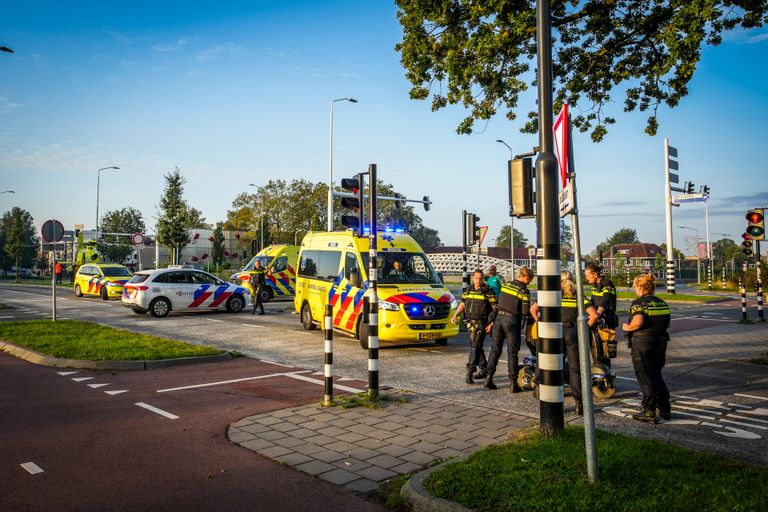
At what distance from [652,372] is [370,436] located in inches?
125

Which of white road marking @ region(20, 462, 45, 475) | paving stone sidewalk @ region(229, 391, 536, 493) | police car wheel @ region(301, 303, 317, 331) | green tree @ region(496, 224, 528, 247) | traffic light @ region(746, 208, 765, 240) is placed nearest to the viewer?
white road marking @ region(20, 462, 45, 475)

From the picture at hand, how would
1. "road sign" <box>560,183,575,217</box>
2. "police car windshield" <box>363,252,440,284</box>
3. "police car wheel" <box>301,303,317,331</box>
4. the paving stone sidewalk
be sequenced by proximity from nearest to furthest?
"road sign" <box>560,183,575,217</box>
the paving stone sidewalk
"police car windshield" <box>363,252,440,284</box>
"police car wheel" <box>301,303,317,331</box>

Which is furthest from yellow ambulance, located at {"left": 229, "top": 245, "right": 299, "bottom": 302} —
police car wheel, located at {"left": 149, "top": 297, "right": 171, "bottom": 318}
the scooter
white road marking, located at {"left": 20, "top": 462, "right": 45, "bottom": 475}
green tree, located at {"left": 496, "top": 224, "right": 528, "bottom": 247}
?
green tree, located at {"left": 496, "top": 224, "right": 528, "bottom": 247}

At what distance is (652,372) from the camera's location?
624 centimetres

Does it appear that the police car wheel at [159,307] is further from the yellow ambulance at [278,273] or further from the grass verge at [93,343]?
the yellow ambulance at [278,273]

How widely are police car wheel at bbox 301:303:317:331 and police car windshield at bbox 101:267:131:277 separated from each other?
53.7ft

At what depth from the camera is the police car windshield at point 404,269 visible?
12055mm

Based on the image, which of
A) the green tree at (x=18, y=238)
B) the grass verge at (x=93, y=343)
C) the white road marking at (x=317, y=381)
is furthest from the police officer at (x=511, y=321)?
the green tree at (x=18, y=238)

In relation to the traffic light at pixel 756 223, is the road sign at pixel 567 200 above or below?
below

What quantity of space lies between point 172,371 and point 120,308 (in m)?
14.2

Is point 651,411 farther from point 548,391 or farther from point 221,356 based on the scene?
point 221,356

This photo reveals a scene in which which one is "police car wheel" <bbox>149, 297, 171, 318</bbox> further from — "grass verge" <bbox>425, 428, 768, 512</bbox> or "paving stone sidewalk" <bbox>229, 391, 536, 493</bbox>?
"grass verge" <bbox>425, 428, 768, 512</bbox>

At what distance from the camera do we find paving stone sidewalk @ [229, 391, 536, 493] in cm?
477

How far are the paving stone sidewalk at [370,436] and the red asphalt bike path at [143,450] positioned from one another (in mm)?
221
